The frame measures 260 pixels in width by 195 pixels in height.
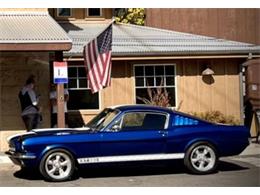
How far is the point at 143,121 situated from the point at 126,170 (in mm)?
1363

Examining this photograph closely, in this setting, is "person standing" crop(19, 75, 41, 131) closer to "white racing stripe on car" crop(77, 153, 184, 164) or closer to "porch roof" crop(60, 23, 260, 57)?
"porch roof" crop(60, 23, 260, 57)

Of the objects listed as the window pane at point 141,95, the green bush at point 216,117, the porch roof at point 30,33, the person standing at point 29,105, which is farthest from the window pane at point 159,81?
the person standing at point 29,105

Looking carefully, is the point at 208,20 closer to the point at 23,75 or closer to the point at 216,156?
the point at 23,75

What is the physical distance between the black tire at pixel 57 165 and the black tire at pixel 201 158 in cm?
217

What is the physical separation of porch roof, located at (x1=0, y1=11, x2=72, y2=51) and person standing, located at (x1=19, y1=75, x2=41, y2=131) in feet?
4.24

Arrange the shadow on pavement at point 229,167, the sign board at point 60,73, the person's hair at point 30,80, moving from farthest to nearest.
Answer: the person's hair at point 30,80, the sign board at point 60,73, the shadow on pavement at point 229,167

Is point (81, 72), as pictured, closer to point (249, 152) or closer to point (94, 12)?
point (94, 12)

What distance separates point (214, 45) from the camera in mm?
17625

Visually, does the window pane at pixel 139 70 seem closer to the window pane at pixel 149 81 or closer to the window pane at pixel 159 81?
the window pane at pixel 149 81

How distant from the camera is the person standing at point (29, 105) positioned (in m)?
14.0

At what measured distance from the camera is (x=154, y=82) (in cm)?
1752

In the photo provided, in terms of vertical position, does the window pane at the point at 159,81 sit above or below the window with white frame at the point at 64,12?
below

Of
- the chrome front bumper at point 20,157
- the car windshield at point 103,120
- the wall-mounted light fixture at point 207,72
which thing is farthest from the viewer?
the wall-mounted light fixture at point 207,72
